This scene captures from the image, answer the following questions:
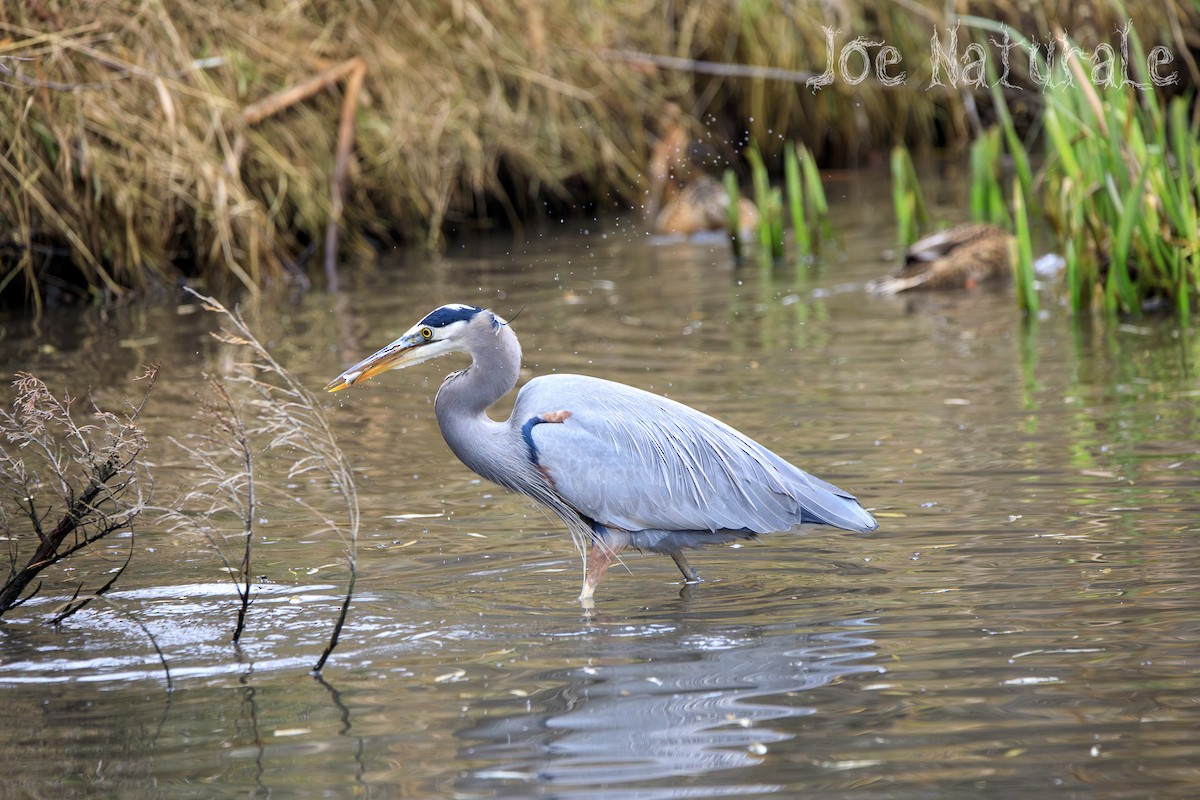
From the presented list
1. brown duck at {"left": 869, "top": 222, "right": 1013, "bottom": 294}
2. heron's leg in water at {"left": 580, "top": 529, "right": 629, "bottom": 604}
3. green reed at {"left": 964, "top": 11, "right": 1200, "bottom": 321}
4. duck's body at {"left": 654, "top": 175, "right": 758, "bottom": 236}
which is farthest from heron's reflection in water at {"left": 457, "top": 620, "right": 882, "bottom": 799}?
duck's body at {"left": 654, "top": 175, "right": 758, "bottom": 236}

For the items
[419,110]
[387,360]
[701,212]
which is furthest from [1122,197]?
[419,110]

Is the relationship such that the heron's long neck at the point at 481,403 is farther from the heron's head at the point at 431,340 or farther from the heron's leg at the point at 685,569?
the heron's leg at the point at 685,569

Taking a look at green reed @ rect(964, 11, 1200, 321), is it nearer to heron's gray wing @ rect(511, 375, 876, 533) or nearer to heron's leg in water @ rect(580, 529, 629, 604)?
heron's gray wing @ rect(511, 375, 876, 533)

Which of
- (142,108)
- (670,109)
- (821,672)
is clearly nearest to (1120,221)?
(821,672)

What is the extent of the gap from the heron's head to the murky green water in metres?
0.78

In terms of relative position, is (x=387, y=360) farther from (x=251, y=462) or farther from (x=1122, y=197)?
(x=1122, y=197)

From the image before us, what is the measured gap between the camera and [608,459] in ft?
18.2

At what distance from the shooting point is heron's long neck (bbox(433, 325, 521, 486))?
223 inches

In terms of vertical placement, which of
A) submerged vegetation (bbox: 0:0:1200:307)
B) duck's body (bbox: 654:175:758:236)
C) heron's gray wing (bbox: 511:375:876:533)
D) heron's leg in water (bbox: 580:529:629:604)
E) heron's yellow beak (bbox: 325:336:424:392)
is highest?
submerged vegetation (bbox: 0:0:1200:307)

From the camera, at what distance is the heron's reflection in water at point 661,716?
12.3 feet

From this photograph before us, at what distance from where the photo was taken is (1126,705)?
4.02m

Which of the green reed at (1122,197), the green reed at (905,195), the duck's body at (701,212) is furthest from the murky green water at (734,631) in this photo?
the duck's body at (701,212)

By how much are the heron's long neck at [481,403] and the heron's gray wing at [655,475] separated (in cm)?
12

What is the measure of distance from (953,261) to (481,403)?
6.63 metres
